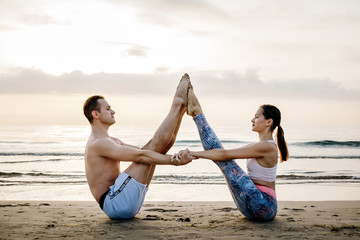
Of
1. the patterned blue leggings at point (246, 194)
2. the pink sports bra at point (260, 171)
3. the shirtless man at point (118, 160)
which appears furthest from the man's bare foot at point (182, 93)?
the pink sports bra at point (260, 171)

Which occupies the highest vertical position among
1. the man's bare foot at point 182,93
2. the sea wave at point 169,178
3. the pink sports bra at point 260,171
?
the man's bare foot at point 182,93

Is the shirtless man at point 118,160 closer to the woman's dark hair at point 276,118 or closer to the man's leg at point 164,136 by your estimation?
the man's leg at point 164,136

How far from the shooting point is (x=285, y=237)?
454 cm

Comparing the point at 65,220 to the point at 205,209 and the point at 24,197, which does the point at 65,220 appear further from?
the point at 24,197

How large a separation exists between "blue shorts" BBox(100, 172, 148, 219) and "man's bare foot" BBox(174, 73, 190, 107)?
1.34 metres

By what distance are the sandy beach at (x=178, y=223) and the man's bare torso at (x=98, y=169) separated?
492 millimetres

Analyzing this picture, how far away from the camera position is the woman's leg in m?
5.22

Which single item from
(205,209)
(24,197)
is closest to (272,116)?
(205,209)

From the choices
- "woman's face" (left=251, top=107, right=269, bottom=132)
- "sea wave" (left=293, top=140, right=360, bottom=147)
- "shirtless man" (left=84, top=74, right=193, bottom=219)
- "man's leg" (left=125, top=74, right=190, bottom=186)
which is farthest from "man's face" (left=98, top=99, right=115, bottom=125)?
"sea wave" (left=293, top=140, right=360, bottom=147)

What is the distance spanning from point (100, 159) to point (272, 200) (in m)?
2.40

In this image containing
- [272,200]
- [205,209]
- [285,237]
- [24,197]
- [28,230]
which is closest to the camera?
[285,237]

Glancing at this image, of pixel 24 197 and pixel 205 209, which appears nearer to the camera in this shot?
pixel 205 209

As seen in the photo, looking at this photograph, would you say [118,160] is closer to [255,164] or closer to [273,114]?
[255,164]

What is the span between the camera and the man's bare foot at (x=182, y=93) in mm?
5904
